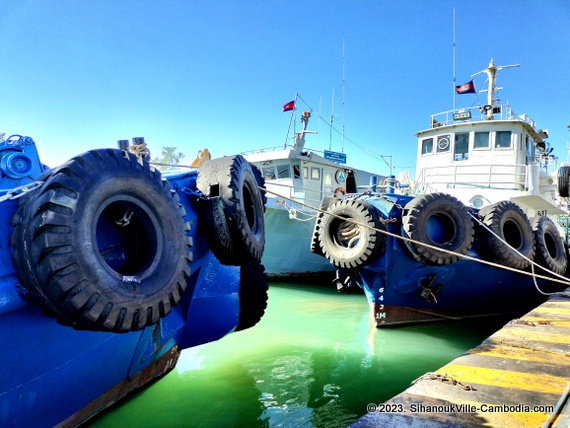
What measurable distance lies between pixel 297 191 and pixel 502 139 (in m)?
6.46

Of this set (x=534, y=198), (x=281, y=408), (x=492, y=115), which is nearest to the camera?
(x=281, y=408)

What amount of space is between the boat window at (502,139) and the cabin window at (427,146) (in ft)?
6.02

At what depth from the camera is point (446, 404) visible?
2.36m

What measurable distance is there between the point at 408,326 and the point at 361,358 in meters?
2.07

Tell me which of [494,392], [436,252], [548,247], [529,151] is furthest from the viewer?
[529,151]

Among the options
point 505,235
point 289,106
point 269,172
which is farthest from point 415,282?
point 289,106

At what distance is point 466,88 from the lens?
14.2m

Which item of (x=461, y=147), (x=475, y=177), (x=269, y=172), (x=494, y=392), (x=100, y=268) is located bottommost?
(x=494, y=392)

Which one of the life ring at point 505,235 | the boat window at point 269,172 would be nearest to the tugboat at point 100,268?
the life ring at point 505,235

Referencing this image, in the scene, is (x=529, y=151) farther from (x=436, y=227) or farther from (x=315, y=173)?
(x=436, y=227)

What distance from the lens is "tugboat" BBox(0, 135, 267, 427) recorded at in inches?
84.7

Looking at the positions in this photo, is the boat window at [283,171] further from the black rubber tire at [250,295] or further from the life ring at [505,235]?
the black rubber tire at [250,295]

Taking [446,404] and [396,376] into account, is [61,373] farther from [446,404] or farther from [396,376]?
[396,376]

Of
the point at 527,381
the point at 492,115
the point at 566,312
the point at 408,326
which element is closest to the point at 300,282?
the point at 408,326
